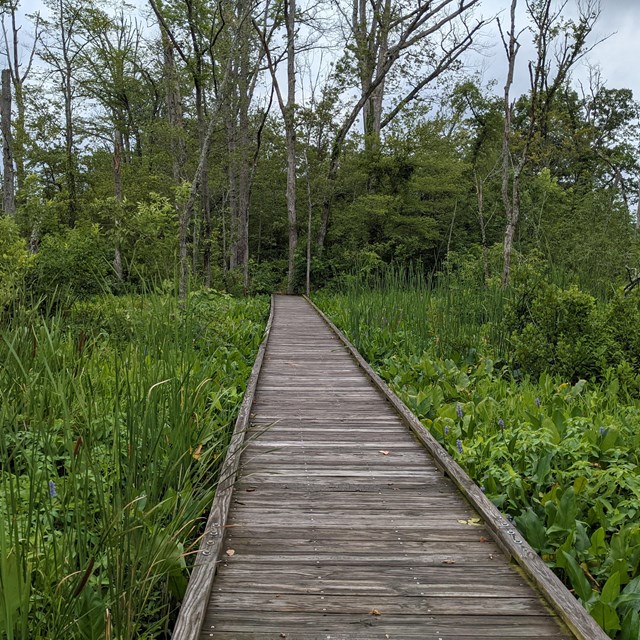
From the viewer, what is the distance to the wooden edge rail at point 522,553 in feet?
5.67

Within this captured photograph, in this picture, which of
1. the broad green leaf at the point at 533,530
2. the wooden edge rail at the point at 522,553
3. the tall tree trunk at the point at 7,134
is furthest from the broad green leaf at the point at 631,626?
the tall tree trunk at the point at 7,134

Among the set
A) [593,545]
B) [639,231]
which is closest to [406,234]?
[639,231]

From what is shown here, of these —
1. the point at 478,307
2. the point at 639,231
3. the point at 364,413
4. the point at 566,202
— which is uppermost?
the point at 566,202

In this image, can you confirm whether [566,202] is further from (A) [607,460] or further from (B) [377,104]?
(A) [607,460]

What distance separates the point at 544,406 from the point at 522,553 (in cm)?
212

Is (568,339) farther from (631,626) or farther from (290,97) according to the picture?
(290,97)

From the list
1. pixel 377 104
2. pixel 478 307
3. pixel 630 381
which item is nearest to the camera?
pixel 630 381

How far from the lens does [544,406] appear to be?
406 cm

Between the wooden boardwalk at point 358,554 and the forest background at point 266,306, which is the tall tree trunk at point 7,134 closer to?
the forest background at point 266,306

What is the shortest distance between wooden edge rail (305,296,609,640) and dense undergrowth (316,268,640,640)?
5.4 inches

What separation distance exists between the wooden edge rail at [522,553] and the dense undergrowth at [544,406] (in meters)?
0.14

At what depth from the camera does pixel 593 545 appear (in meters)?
2.31

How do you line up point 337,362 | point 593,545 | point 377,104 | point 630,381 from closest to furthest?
1. point 593,545
2. point 630,381
3. point 337,362
4. point 377,104

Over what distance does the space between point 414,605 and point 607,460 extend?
175 cm
